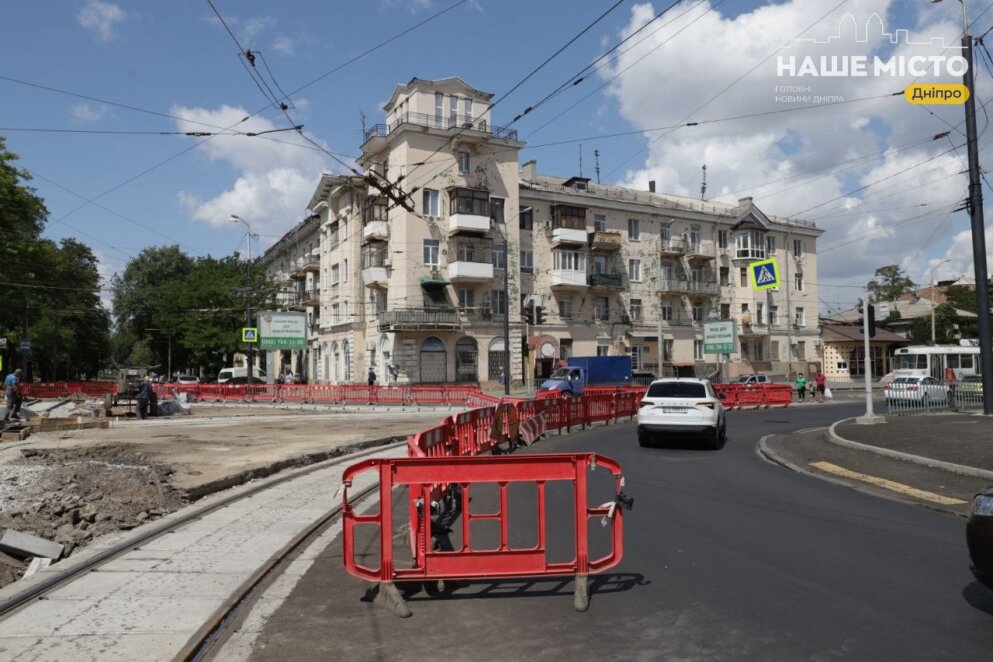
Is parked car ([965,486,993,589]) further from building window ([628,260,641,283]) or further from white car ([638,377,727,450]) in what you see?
building window ([628,260,641,283])

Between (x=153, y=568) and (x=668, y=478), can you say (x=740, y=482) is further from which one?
(x=153, y=568)

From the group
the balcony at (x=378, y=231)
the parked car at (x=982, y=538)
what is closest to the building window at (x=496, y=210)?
the balcony at (x=378, y=231)

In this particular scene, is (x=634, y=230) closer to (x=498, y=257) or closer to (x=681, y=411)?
(x=498, y=257)

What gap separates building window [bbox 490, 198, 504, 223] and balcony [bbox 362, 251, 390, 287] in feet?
26.0

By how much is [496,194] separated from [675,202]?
65.6 feet

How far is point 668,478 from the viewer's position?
11.8 m

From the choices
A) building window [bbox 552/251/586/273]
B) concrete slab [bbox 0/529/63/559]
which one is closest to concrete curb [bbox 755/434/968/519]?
concrete slab [bbox 0/529/63/559]

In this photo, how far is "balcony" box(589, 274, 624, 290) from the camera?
2112 inches

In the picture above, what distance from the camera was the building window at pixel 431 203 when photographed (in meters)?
46.9

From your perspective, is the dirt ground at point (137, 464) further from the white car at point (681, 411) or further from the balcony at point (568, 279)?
the balcony at point (568, 279)

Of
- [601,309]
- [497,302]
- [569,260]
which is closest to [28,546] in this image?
[497,302]

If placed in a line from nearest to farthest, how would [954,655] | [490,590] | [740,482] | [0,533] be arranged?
[954,655]
[490,590]
[0,533]
[740,482]

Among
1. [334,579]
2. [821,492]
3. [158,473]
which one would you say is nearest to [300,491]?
[158,473]

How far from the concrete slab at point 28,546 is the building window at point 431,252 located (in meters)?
40.3
